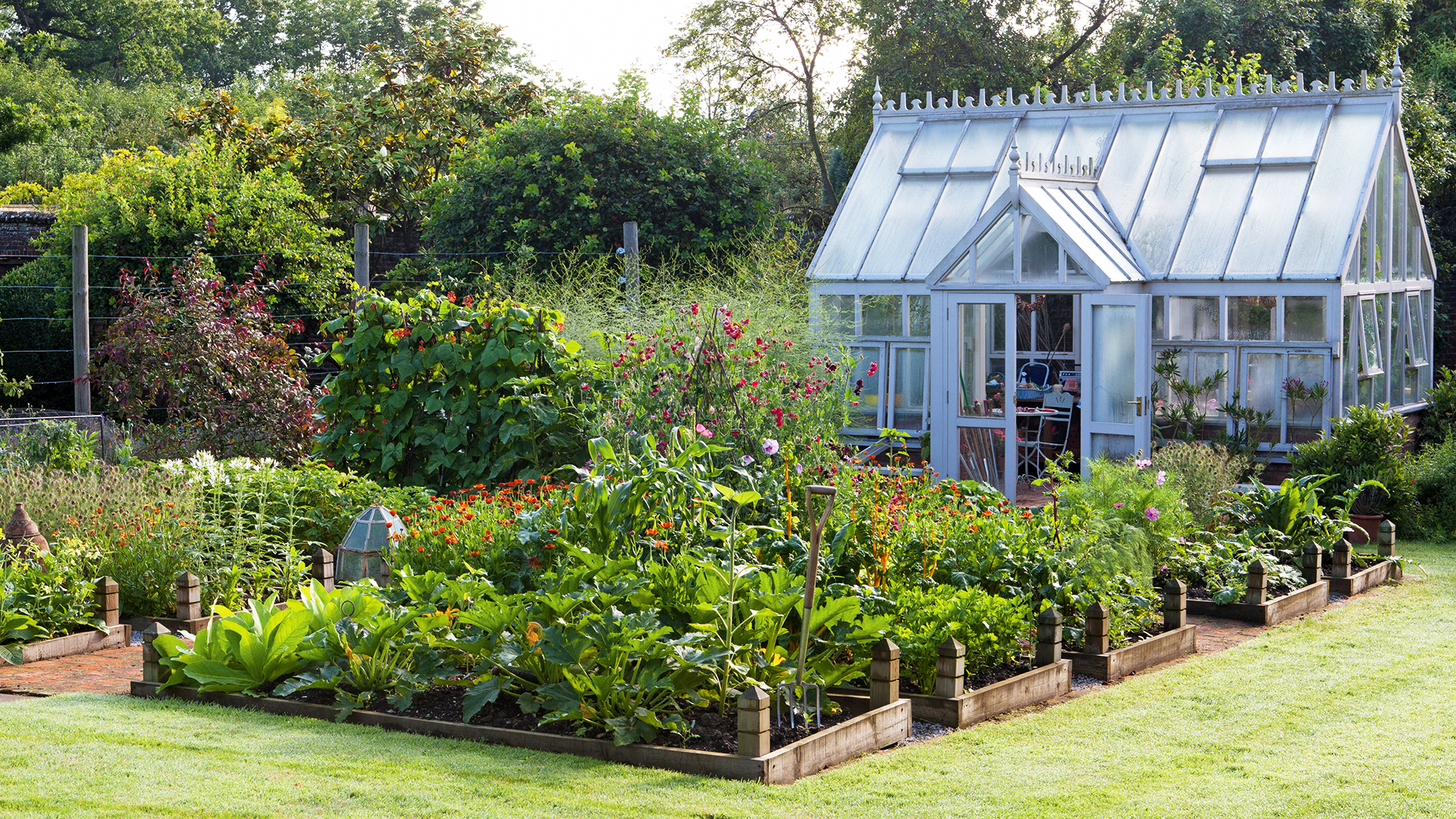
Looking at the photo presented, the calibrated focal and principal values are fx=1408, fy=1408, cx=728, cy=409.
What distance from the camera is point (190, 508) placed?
8094 mm

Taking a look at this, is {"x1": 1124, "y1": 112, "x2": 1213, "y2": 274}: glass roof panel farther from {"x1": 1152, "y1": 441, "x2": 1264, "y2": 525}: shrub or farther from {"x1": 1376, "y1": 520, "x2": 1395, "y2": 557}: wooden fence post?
{"x1": 1376, "y1": 520, "x2": 1395, "y2": 557}: wooden fence post

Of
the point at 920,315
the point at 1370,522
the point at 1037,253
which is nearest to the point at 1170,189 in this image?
the point at 1037,253

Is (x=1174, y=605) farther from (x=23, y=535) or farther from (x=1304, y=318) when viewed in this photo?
(x=1304, y=318)

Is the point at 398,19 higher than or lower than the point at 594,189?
higher

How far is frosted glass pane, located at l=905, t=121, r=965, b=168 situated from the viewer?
→ 15500 millimetres

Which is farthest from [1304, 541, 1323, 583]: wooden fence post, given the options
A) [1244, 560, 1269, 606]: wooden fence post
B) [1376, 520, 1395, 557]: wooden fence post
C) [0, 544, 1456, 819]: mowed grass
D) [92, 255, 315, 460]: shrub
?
[92, 255, 315, 460]: shrub

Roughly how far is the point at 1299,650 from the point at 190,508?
618cm

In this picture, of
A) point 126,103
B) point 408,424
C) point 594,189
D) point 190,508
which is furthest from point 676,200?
point 126,103

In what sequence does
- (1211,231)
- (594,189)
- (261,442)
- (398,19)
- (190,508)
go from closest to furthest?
(190,508), (261,442), (1211,231), (594,189), (398,19)

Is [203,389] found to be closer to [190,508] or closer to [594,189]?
[190,508]

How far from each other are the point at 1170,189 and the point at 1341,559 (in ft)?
19.1

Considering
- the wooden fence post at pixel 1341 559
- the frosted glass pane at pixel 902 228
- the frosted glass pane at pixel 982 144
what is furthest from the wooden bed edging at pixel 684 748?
the frosted glass pane at pixel 982 144

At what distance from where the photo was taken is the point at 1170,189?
1415 centimetres

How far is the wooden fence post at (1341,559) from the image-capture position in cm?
927
